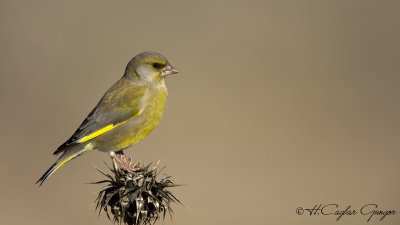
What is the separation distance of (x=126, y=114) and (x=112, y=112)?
16 cm

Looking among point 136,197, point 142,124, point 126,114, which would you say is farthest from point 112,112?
point 136,197

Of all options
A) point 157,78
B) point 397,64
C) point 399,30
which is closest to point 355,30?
point 399,30

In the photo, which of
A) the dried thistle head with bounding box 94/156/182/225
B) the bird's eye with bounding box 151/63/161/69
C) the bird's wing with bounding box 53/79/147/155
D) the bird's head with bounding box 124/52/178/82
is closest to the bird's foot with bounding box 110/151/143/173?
the dried thistle head with bounding box 94/156/182/225

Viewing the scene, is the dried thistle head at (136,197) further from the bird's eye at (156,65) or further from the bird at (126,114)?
the bird's eye at (156,65)

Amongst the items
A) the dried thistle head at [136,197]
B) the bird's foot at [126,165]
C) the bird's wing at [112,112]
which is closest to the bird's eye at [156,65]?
the bird's wing at [112,112]

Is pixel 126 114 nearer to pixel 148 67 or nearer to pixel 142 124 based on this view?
pixel 142 124

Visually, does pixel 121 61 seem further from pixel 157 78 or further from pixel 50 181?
pixel 157 78

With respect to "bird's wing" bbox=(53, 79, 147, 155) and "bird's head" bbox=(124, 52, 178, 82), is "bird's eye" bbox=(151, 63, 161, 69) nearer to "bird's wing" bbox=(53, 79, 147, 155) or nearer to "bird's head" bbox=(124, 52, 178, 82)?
"bird's head" bbox=(124, 52, 178, 82)

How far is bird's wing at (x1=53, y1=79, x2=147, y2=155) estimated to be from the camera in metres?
6.33

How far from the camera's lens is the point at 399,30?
69.7 ft

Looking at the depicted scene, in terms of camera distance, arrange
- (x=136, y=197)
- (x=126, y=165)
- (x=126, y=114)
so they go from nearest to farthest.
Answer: (x=136, y=197)
(x=126, y=165)
(x=126, y=114)

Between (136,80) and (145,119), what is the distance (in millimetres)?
592

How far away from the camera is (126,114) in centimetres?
648

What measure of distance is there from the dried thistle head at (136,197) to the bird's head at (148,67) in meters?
1.76
